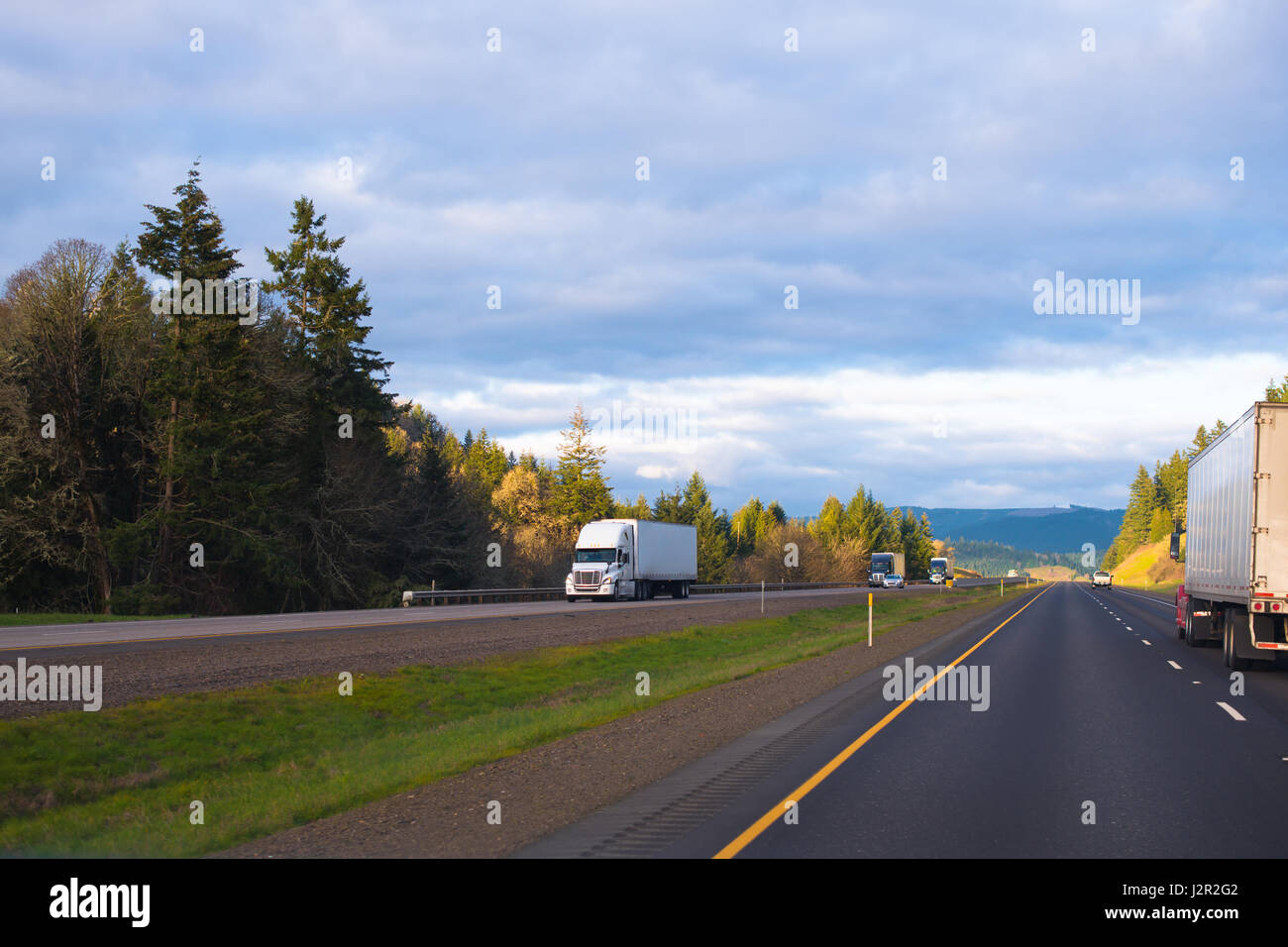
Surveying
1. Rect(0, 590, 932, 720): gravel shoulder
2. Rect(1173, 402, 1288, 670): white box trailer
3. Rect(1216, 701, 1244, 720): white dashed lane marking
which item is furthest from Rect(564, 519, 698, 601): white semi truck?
Rect(1216, 701, 1244, 720): white dashed lane marking

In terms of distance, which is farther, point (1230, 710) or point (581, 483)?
point (581, 483)

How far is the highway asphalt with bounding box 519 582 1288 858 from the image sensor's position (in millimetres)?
7637

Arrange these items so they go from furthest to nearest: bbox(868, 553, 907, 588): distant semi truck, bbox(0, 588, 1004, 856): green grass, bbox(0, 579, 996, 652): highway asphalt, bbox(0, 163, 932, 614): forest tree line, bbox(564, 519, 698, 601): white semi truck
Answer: bbox(868, 553, 907, 588): distant semi truck, bbox(564, 519, 698, 601): white semi truck, bbox(0, 163, 932, 614): forest tree line, bbox(0, 579, 996, 652): highway asphalt, bbox(0, 588, 1004, 856): green grass

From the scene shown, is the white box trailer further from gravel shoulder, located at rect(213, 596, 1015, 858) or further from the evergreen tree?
the evergreen tree

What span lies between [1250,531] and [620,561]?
122ft

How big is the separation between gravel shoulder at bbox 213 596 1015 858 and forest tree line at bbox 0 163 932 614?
113ft

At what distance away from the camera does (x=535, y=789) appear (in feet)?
33.4

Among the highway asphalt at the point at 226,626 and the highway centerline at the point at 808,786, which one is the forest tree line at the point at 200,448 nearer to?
the highway asphalt at the point at 226,626

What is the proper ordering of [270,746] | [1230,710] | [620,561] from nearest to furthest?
[1230,710] → [270,746] → [620,561]

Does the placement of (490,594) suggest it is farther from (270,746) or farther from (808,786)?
(808,786)

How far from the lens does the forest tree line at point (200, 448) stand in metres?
42.8

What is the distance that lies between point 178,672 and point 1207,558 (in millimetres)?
22915

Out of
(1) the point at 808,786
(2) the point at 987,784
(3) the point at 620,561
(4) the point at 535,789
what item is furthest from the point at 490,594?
(2) the point at 987,784

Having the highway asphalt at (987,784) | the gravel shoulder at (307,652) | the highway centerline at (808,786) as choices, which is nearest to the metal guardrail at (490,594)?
the gravel shoulder at (307,652)
